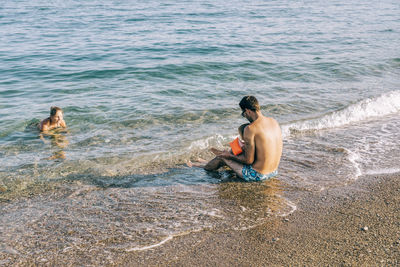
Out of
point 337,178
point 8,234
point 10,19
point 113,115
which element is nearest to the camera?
point 8,234

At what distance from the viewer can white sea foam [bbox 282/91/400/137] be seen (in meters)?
8.97

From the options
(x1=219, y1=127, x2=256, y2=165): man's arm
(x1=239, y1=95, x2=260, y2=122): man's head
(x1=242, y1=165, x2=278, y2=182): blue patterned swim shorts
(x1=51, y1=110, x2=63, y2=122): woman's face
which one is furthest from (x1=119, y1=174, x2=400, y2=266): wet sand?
(x1=51, y1=110, x2=63, y2=122): woman's face

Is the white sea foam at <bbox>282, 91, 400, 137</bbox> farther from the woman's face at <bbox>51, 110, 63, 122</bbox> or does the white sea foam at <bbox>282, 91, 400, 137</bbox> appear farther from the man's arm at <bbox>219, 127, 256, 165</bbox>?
the woman's face at <bbox>51, 110, 63, 122</bbox>

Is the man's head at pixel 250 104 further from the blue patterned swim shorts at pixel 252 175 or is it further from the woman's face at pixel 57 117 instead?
the woman's face at pixel 57 117

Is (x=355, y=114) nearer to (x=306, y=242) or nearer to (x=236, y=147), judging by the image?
(x=236, y=147)

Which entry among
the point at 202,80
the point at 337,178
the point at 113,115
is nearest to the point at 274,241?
the point at 337,178

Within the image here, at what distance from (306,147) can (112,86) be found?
715cm

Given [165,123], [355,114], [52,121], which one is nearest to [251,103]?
[165,123]

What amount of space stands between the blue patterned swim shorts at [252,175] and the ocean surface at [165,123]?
0.09 metres

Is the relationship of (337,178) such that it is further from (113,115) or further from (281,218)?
(113,115)

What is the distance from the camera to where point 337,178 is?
619 centimetres

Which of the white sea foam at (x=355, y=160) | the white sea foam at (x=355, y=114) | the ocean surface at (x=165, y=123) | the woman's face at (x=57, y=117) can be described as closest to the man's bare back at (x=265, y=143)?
the ocean surface at (x=165, y=123)

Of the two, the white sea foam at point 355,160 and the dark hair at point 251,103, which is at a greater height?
the dark hair at point 251,103

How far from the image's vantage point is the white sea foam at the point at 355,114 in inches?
353
